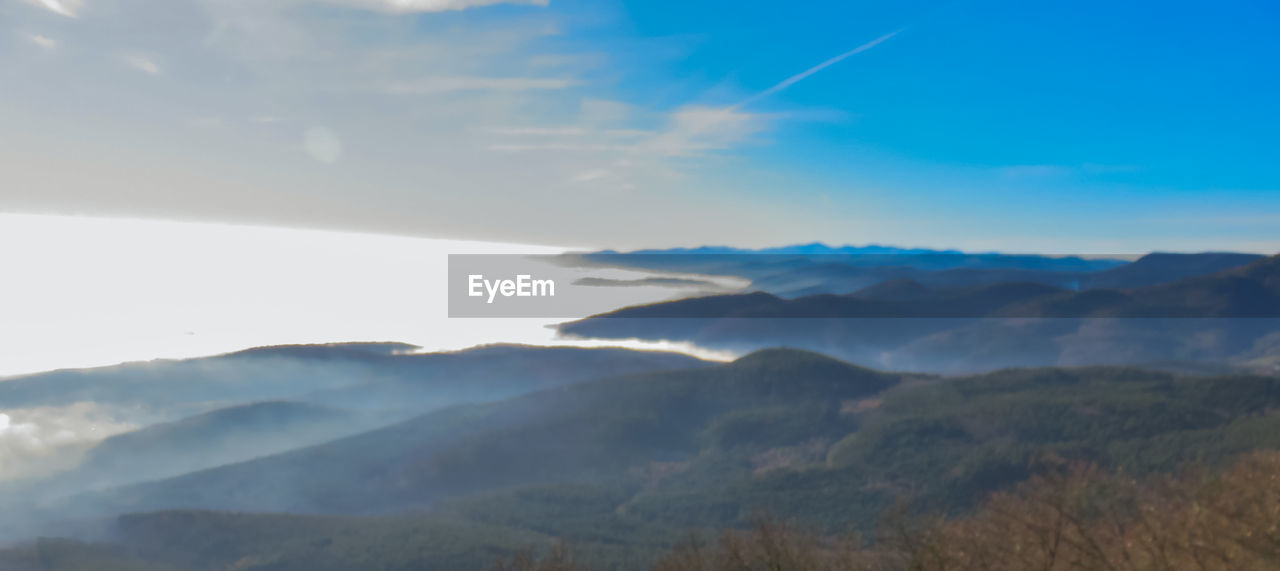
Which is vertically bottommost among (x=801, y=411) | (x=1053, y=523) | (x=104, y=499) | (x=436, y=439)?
(x=104, y=499)

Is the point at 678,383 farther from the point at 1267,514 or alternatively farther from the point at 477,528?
the point at 1267,514

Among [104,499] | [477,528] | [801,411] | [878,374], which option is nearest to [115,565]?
[477,528]

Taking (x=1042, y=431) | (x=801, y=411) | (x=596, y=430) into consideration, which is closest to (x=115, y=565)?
(x=596, y=430)

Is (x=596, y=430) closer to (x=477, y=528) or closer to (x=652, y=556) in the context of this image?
(x=477, y=528)

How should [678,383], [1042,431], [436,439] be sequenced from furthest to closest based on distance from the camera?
[678,383] → [436,439] → [1042,431]

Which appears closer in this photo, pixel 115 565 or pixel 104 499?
pixel 115 565

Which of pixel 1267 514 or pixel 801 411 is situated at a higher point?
pixel 1267 514

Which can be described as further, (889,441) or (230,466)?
(230,466)

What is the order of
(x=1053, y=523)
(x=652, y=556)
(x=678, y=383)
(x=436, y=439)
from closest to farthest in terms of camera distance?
(x=1053, y=523) < (x=652, y=556) < (x=436, y=439) < (x=678, y=383)

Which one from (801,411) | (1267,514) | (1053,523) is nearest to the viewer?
(1267,514)
